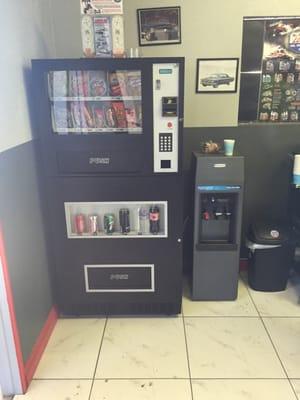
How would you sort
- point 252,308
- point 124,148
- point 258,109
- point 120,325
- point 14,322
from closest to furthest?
point 14,322
point 124,148
point 120,325
point 252,308
point 258,109

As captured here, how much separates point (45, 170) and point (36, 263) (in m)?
0.58

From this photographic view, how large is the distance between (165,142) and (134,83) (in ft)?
1.35

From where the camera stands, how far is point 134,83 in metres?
2.08

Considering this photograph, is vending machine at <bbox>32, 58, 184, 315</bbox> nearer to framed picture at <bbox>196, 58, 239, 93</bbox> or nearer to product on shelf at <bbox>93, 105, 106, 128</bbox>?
product on shelf at <bbox>93, 105, 106, 128</bbox>

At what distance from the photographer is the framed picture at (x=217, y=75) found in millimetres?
2562

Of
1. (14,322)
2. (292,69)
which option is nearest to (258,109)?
(292,69)

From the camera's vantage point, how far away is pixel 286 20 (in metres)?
2.50

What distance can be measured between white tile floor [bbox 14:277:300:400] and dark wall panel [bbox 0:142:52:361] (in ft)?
0.82

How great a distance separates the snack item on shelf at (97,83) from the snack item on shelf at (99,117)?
0.09m

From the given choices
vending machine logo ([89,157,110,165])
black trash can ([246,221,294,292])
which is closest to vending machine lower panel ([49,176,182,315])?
vending machine logo ([89,157,110,165])

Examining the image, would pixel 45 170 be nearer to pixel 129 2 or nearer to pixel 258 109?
pixel 129 2

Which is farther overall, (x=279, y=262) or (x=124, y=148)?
(x=279, y=262)

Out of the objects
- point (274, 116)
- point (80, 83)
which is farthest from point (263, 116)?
point (80, 83)

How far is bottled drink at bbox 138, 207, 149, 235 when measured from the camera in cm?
235
